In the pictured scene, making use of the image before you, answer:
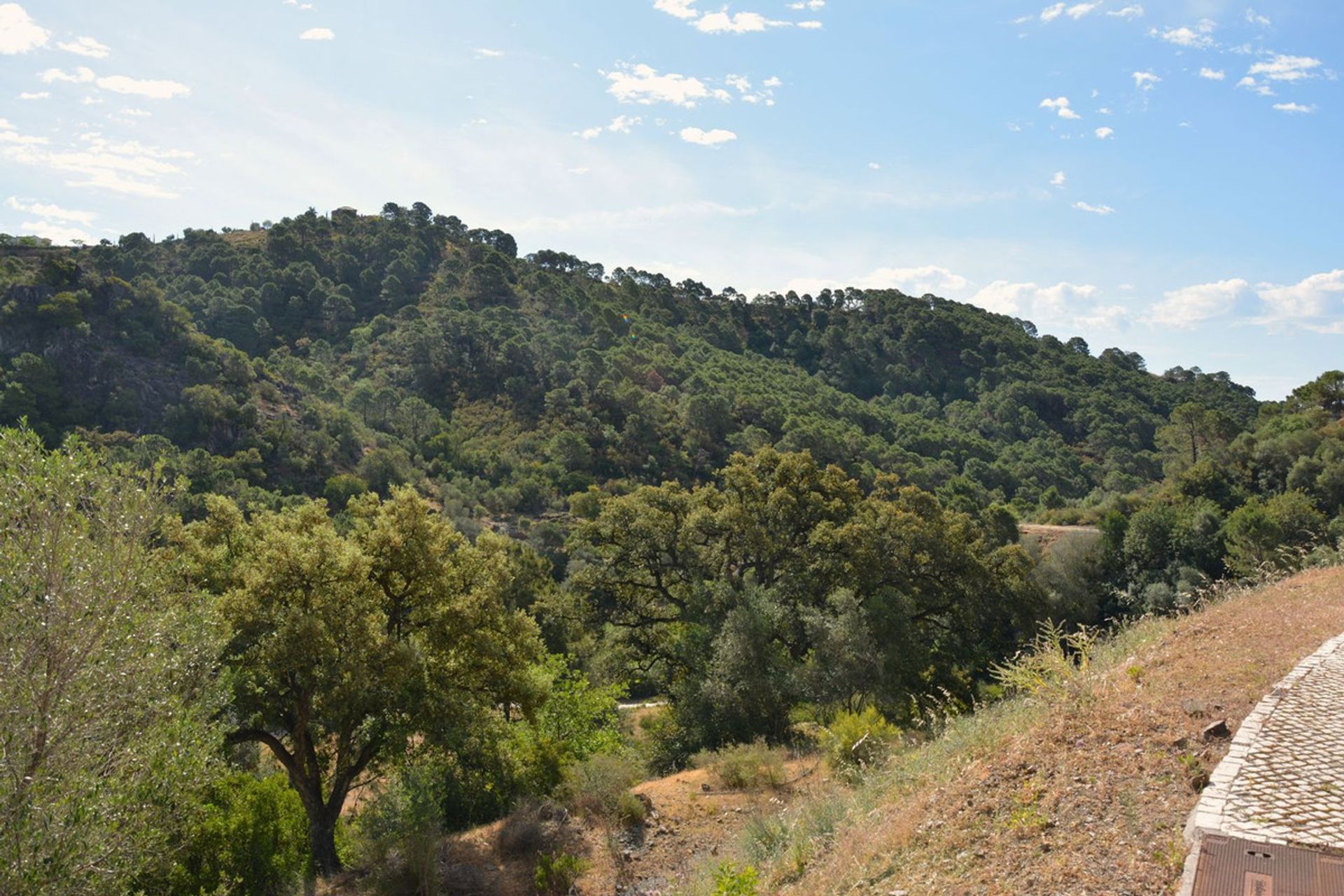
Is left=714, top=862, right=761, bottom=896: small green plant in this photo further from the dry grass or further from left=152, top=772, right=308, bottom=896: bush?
left=152, top=772, right=308, bottom=896: bush

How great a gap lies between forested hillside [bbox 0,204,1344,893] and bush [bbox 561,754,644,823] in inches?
3.2

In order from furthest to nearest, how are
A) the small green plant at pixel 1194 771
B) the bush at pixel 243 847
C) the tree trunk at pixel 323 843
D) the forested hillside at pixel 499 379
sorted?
the forested hillside at pixel 499 379
the tree trunk at pixel 323 843
the bush at pixel 243 847
the small green plant at pixel 1194 771

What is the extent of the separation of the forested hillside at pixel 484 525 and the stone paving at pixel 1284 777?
632 cm

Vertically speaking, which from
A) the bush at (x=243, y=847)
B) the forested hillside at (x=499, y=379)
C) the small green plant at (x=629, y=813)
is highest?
the forested hillside at (x=499, y=379)

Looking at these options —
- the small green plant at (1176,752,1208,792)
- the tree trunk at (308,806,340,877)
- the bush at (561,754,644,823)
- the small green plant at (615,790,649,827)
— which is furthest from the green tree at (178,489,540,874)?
the small green plant at (1176,752,1208,792)

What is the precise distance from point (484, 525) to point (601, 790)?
3707cm

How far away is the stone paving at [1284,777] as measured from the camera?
4789 millimetres

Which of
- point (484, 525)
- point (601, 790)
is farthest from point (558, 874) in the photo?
point (484, 525)

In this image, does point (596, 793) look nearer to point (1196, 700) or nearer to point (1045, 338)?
point (1196, 700)

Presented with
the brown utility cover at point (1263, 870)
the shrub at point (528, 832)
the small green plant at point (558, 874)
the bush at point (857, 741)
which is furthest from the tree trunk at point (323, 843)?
the brown utility cover at point (1263, 870)

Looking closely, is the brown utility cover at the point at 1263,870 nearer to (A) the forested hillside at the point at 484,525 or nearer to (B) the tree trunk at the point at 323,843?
(A) the forested hillside at the point at 484,525

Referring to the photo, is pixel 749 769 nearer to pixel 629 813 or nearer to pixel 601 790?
pixel 629 813

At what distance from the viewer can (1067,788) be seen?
593 centimetres

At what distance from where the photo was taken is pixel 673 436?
2392 inches
